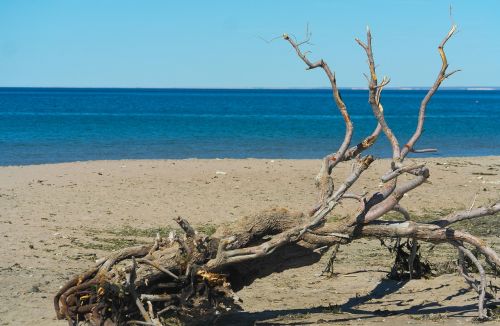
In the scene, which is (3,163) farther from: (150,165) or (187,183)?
(187,183)

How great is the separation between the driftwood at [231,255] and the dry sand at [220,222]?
671 millimetres

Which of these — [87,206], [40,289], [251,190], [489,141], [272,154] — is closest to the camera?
[40,289]

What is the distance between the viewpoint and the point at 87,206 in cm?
1359

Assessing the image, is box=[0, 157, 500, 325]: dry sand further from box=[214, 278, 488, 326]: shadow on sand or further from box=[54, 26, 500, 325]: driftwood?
box=[54, 26, 500, 325]: driftwood

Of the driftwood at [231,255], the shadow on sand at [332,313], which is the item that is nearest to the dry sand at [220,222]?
the shadow on sand at [332,313]

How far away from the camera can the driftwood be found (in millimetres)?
6613

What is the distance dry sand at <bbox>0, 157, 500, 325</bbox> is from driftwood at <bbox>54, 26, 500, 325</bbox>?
0.67 metres

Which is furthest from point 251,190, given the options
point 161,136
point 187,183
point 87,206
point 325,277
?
point 161,136

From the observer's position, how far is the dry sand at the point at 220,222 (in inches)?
313

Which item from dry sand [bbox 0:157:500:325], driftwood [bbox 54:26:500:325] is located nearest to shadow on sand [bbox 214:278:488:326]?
dry sand [bbox 0:157:500:325]

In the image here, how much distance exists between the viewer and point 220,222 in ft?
41.8

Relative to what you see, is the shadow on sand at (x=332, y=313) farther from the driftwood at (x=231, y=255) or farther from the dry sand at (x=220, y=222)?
the driftwood at (x=231, y=255)

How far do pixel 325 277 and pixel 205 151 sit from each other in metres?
20.1

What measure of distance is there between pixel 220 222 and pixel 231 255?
5.93 meters
